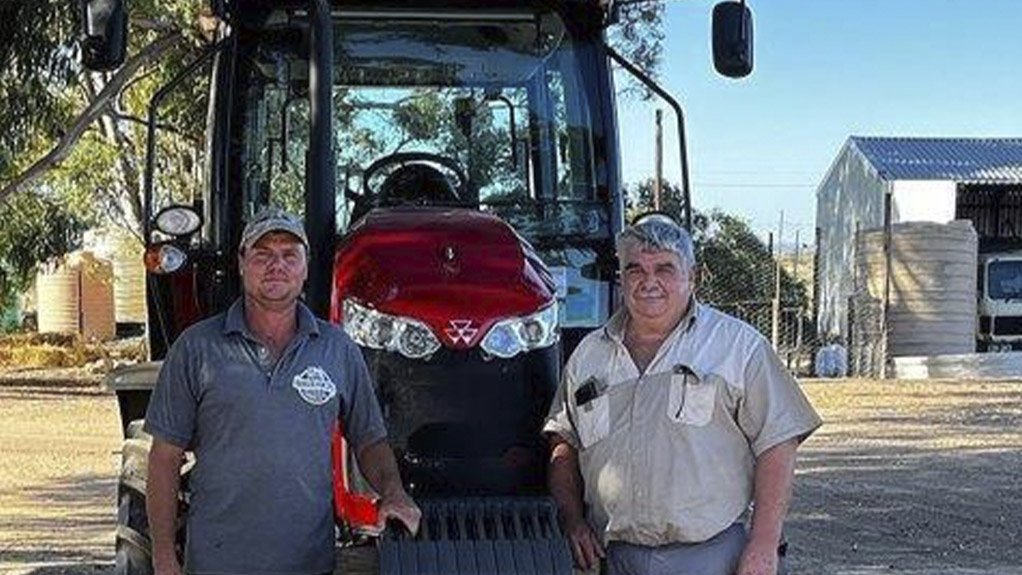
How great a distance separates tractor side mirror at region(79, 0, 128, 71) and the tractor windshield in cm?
57

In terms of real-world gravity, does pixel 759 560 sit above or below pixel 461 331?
below

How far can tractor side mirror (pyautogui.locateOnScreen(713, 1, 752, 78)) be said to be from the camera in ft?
18.7

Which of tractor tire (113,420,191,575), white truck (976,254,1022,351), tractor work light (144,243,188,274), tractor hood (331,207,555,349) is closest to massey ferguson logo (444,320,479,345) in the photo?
tractor hood (331,207,555,349)

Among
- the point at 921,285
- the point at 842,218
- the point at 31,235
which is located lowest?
the point at 921,285

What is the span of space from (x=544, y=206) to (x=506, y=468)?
52.7 inches

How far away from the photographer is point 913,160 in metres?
36.8

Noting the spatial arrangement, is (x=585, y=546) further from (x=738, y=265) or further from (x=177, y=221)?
(x=738, y=265)

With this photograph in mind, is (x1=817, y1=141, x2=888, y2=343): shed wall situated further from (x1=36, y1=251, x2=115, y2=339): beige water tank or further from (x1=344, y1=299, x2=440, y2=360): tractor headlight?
(x1=344, y1=299, x2=440, y2=360): tractor headlight

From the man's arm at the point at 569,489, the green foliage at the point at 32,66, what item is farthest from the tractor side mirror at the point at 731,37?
the green foliage at the point at 32,66

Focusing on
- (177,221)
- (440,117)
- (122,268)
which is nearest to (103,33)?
(177,221)

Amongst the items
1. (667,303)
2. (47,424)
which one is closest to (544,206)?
(667,303)

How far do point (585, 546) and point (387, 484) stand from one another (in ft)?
1.75

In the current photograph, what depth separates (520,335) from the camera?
15.2ft

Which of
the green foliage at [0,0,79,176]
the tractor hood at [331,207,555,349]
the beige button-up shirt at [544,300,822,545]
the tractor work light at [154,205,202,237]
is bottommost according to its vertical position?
the beige button-up shirt at [544,300,822,545]
